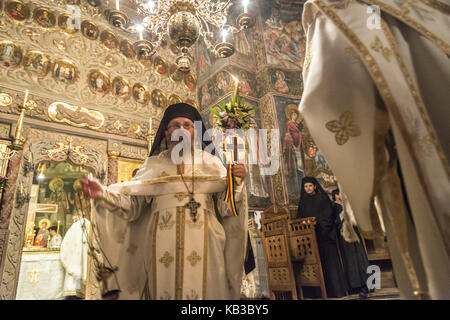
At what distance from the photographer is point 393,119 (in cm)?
104

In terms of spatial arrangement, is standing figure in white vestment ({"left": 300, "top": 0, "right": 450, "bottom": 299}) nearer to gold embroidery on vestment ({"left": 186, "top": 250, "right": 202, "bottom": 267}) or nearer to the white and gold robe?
the white and gold robe

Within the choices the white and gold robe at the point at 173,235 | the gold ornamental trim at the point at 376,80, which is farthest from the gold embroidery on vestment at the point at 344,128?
the white and gold robe at the point at 173,235

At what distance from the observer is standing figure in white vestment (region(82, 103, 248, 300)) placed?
2.09 m

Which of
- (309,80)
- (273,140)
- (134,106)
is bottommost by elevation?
(309,80)

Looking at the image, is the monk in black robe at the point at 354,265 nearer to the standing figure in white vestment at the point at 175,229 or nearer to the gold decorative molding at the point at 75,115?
the standing figure in white vestment at the point at 175,229

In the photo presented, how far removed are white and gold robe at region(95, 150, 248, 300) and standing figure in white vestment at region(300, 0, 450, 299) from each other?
123 centimetres

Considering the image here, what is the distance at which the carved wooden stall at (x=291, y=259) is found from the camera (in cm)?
420

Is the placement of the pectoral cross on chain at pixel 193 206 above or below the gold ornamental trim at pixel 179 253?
above

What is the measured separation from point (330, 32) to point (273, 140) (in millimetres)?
5697

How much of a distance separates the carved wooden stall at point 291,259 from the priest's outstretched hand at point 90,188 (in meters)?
3.18

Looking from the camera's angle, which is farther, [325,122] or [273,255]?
[273,255]
